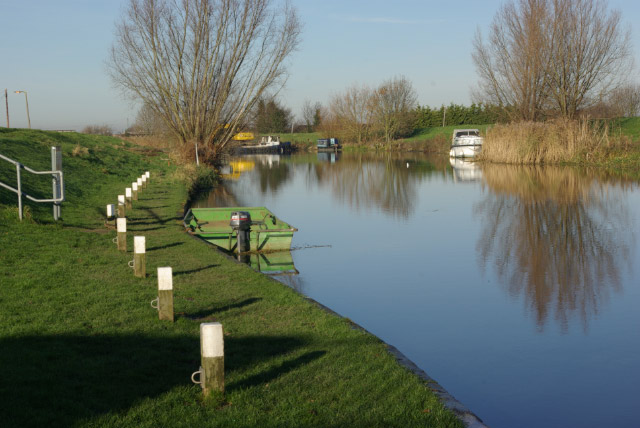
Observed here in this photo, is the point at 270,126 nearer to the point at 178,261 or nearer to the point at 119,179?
the point at 119,179

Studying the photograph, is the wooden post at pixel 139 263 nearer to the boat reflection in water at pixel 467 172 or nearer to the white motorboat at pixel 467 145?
the boat reflection in water at pixel 467 172

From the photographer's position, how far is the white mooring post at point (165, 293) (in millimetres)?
8211

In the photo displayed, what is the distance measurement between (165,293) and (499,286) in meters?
7.70

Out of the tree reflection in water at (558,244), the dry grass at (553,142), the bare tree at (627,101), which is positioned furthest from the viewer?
the bare tree at (627,101)

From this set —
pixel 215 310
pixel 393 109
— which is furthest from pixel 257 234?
pixel 393 109

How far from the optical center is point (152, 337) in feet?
25.1

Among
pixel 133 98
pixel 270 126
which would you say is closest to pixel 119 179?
pixel 133 98

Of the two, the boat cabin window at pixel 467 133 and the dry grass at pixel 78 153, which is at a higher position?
the boat cabin window at pixel 467 133

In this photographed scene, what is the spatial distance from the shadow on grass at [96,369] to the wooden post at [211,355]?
0.38 meters

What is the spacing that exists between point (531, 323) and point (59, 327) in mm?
7293

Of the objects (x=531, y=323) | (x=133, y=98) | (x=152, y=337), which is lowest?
(x=531, y=323)

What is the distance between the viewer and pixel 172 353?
23.4 ft

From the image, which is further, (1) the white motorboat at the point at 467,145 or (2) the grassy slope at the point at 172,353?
(1) the white motorboat at the point at 467,145

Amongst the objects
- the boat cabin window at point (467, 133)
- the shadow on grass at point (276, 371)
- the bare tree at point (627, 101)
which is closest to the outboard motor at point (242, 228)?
the shadow on grass at point (276, 371)
